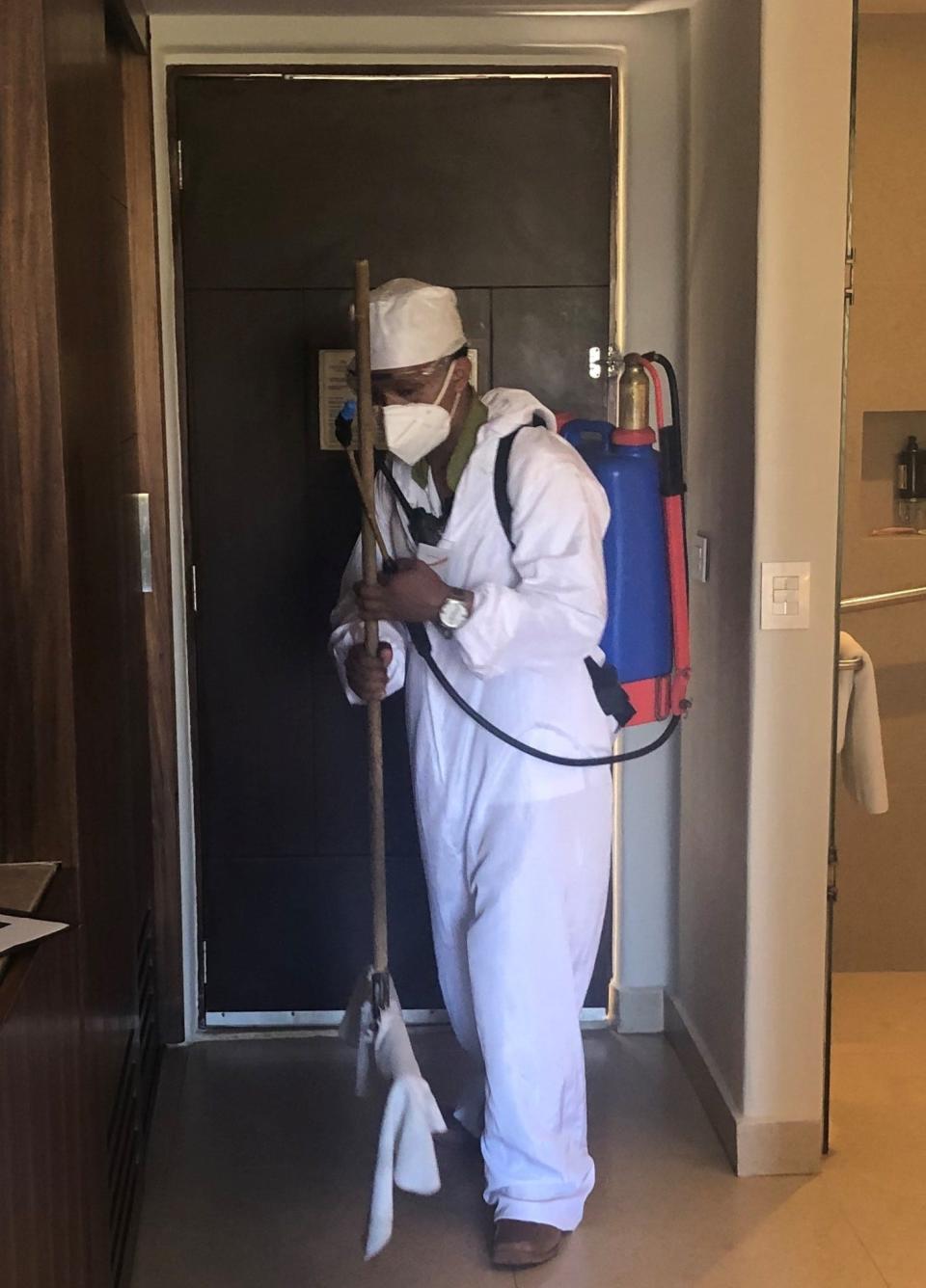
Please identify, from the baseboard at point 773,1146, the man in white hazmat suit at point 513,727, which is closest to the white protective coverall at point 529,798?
the man in white hazmat suit at point 513,727

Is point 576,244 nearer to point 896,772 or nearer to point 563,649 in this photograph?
point 563,649

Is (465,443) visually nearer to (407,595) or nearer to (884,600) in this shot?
(407,595)

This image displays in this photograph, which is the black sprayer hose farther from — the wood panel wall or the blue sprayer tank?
the wood panel wall

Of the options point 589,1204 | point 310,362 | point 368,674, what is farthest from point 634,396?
point 589,1204

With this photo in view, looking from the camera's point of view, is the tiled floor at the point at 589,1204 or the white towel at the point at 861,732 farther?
the white towel at the point at 861,732

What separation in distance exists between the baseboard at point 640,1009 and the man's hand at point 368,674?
1096 millimetres

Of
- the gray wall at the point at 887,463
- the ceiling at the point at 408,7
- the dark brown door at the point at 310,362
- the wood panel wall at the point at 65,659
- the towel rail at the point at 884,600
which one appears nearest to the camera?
the wood panel wall at the point at 65,659

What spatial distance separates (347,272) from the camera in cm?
271

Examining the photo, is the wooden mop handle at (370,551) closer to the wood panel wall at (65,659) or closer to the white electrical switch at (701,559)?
the wood panel wall at (65,659)

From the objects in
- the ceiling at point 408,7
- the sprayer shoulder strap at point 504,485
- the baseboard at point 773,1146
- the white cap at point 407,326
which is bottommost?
the baseboard at point 773,1146

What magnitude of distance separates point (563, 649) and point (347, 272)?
3.28ft

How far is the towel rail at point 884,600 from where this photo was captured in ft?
9.48

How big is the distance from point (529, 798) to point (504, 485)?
0.50 m

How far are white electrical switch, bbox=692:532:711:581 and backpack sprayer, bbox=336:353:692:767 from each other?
0.31 metres
